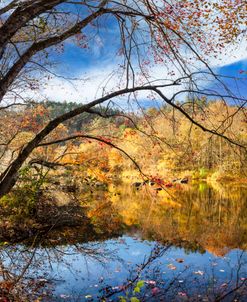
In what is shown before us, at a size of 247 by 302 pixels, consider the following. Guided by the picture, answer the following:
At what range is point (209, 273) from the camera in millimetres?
6684

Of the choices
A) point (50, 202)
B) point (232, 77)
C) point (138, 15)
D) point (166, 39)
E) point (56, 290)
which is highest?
point (138, 15)

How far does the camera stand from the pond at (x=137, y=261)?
567 cm

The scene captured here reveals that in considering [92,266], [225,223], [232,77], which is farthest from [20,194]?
[232,77]

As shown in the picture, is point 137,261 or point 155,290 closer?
point 155,290

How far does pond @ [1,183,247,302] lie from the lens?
567 centimetres

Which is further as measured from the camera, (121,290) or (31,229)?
(31,229)

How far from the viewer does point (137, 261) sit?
749cm

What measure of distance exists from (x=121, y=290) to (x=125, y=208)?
8.89m

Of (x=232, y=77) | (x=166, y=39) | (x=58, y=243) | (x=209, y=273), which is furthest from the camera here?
(x=58, y=243)

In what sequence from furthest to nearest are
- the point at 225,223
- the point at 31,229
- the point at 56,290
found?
1. the point at 225,223
2. the point at 31,229
3. the point at 56,290

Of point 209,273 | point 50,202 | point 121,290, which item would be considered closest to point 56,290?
point 121,290

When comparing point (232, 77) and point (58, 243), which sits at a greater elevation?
point (232, 77)

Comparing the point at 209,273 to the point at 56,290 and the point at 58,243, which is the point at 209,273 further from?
the point at 58,243

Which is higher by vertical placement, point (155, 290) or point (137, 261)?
point (137, 261)
